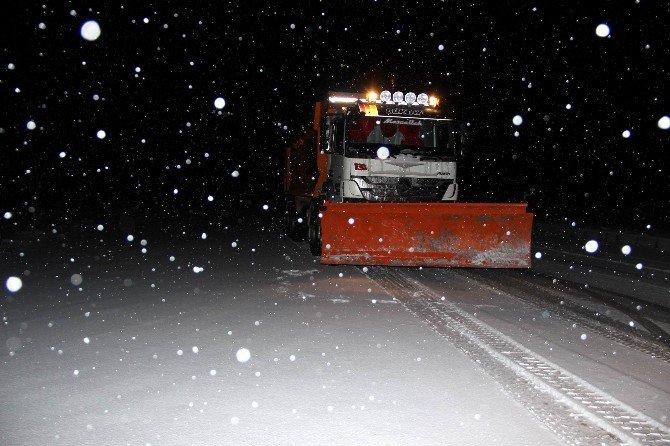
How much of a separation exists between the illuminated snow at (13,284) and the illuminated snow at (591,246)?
12.5 metres

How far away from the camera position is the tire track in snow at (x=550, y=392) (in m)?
4.06

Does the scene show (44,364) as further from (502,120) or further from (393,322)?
(502,120)

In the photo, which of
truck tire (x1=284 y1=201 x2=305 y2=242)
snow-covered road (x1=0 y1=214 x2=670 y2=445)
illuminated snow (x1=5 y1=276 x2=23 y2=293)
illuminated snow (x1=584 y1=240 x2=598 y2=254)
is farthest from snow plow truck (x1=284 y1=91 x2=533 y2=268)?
illuminated snow (x1=584 y1=240 x2=598 y2=254)

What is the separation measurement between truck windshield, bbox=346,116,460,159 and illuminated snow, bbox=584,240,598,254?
5394mm

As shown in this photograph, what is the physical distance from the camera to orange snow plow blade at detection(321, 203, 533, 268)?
37.4ft

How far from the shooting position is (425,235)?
11.6 meters

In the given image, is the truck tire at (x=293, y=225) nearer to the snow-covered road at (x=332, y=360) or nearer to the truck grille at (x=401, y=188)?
the truck grille at (x=401, y=188)

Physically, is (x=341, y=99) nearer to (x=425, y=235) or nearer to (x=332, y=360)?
(x=425, y=235)

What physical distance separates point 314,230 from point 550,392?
374 inches

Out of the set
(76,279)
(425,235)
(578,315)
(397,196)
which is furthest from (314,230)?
(578,315)

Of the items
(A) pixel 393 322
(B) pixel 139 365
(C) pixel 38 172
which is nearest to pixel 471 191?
(A) pixel 393 322

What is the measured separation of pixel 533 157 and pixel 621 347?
2784 cm

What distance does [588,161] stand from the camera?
30547 millimetres

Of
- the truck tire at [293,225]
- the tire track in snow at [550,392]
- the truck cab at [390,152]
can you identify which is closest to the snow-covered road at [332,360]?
the tire track in snow at [550,392]
